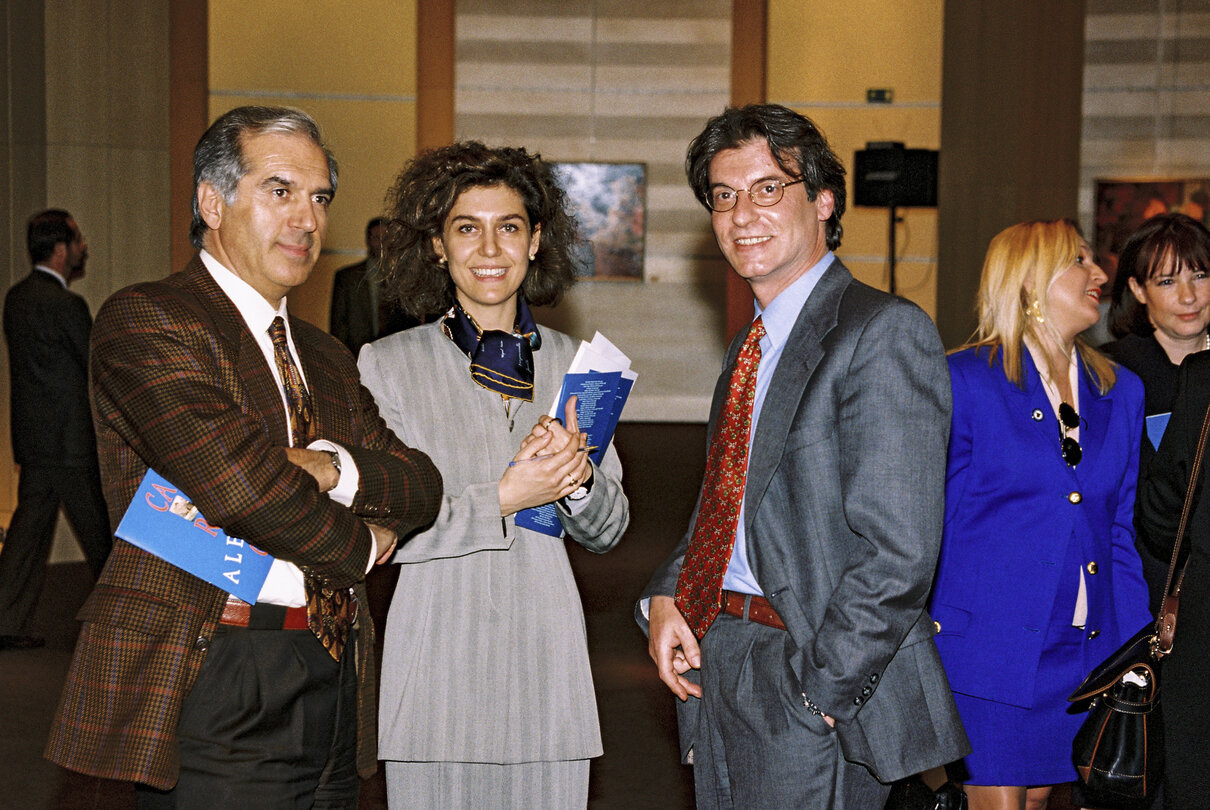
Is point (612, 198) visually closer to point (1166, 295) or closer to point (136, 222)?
point (136, 222)

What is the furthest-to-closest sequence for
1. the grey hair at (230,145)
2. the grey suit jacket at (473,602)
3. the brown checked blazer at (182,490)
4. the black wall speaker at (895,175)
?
the black wall speaker at (895,175) < the grey suit jacket at (473,602) < the grey hair at (230,145) < the brown checked blazer at (182,490)

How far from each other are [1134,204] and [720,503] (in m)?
10.5

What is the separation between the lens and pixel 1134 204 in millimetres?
11039

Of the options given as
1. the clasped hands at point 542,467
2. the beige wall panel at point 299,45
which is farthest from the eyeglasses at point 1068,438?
the beige wall panel at point 299,45

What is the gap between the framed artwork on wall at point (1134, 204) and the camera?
10.7m

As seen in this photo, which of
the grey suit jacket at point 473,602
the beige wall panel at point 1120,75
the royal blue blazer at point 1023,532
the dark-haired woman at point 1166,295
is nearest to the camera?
the grey suit jacket at point 473,602

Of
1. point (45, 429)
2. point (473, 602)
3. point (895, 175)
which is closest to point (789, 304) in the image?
point (473, 602)

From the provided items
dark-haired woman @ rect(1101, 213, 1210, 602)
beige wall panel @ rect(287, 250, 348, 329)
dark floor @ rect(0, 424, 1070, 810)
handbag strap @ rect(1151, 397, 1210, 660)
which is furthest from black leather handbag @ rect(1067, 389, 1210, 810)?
beige wall panel @ rect(287, 250, 348, 329)

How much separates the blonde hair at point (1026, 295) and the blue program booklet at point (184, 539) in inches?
75.8

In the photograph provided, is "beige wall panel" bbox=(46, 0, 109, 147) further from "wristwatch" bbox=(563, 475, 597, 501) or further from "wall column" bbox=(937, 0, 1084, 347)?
→ "wall column" bbox=(937, 0, 1084, 347)

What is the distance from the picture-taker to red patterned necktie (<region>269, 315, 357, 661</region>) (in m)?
1.96

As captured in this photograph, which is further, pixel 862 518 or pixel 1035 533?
pixel 1035 533

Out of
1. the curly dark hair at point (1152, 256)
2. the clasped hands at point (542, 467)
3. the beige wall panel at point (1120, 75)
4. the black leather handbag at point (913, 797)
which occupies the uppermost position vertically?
the beige wall panel at point (1120, 75)

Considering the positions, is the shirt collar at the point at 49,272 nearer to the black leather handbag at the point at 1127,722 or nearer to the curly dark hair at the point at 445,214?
the curly dark hair at the point at 445,214
